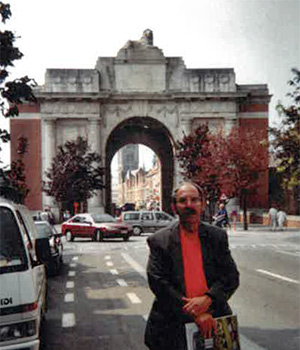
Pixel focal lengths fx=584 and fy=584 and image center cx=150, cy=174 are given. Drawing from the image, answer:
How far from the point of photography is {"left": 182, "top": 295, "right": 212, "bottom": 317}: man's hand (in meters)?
3.70

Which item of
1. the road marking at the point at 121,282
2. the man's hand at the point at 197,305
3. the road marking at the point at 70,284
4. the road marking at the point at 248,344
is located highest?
the man's hand at the point at 197,305

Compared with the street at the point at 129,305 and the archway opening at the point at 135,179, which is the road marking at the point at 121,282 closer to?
the street at the point at 129,305

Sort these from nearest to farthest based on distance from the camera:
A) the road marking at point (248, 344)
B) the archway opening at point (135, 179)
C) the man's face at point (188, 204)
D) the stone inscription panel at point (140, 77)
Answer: the man's face at point (188, 204) → the road marking at point (248, 344) → the stone inscription panel at point (140, 77) → the archway opening at point (135, 179)

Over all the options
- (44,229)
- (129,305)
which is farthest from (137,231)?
(129,305)

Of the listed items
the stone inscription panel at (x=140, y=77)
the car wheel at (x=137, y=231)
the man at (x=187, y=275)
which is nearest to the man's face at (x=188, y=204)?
the man at (x=187, y=275)

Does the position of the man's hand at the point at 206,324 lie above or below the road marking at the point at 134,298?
above

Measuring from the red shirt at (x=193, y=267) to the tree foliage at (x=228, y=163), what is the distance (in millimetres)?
35642

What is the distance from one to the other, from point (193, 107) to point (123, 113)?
20.8 ft

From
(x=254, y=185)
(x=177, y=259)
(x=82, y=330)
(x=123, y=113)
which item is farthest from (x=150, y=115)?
(x=177, y=259)

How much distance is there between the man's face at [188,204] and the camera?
3.94 m

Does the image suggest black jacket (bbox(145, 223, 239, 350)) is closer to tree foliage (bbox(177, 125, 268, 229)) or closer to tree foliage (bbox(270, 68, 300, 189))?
tree foliage (bbox(270, 68, 300, 189))

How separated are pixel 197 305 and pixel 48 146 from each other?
48.9 m

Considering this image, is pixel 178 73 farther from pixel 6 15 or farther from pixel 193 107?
pixel 6 15

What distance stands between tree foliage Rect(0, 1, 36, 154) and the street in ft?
12.9
